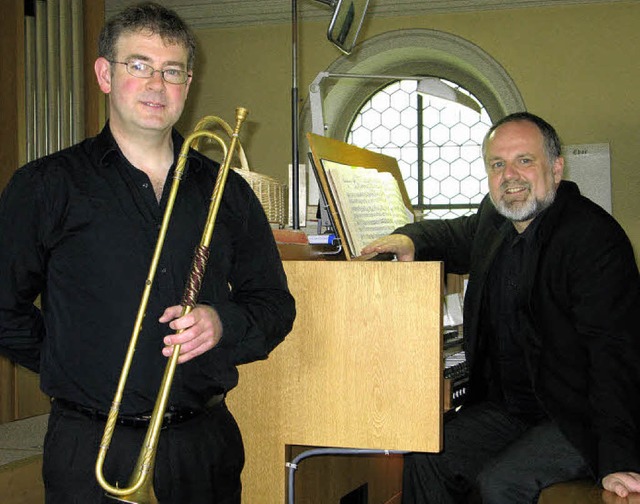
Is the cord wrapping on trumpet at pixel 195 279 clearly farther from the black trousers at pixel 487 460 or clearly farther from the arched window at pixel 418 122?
the arched window at pixel 418 122

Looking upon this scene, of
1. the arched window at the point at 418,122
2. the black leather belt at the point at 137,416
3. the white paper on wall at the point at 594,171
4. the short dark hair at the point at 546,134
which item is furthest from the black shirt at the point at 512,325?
the arched window at the point at 418,122

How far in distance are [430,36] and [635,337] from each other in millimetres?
5011

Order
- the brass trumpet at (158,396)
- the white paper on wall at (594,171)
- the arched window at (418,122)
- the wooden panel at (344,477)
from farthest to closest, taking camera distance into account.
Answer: the arched window at (418,122)
the white paper on wall at (594,171)
the wooden panel at (344,477)
the brass trumpet at (158,396)

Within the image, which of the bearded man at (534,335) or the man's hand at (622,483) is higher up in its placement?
the bearded man at (534,335)

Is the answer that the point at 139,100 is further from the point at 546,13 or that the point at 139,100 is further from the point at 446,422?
the point at 546,13

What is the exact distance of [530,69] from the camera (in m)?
7.04

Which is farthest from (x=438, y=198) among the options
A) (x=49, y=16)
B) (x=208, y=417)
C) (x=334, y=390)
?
(x=208, y=417)

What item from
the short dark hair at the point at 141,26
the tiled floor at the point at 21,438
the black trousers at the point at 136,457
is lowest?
the tiled floor at the point at 21,438

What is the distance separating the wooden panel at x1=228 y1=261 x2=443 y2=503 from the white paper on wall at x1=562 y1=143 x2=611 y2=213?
15.2 ft

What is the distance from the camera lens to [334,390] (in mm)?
2545

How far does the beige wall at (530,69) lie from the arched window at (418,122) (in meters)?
0.28

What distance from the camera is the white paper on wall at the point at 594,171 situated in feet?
22.2

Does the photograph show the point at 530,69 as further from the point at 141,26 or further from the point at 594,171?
the point at 141,26

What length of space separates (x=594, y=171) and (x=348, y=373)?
4792 millimetres
